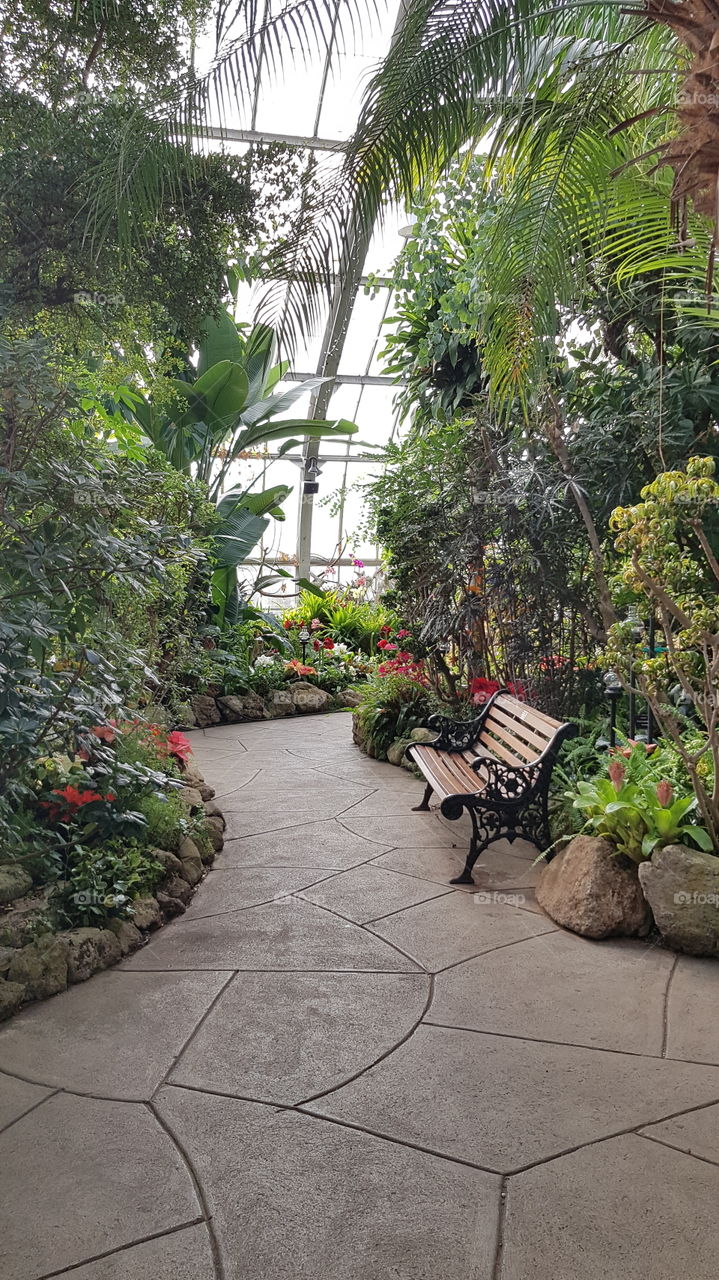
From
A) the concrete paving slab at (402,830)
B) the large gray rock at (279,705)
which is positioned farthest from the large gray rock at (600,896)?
the large gray rock at (279,705)

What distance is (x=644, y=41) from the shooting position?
3.97 meters

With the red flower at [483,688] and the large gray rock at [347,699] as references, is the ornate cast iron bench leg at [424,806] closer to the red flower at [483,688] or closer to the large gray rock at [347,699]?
the red flower at [483,688]

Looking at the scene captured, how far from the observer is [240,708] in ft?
31.3

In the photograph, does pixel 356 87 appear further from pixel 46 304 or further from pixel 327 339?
pixel 327 339

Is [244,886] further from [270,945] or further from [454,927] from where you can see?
[454,927]

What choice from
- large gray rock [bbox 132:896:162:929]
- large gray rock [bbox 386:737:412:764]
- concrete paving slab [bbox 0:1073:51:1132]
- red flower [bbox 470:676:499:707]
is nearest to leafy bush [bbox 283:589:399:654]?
large gray rock [bbox 386:737:412:764]

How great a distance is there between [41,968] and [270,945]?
94 cm

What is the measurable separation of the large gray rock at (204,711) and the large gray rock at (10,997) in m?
5.99

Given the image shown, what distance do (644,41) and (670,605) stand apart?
2.61 metres

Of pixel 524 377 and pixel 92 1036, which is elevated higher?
pixel 524 377

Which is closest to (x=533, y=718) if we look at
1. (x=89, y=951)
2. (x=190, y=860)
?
(x=190, y=860)

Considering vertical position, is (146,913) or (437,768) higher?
(437,768)

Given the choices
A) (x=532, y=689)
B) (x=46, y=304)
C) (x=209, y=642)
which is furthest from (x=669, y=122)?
(x=209, y=642)

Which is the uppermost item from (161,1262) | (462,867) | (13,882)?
(13,882)
